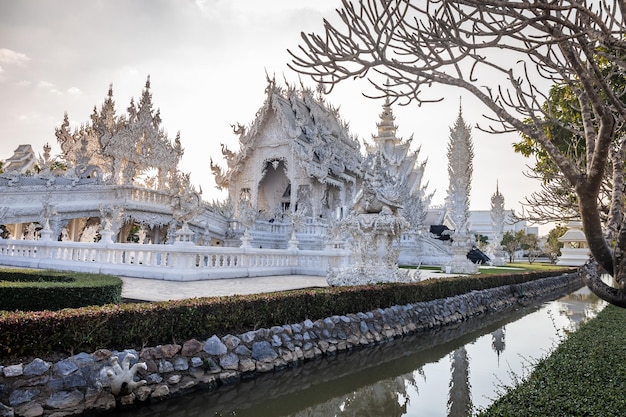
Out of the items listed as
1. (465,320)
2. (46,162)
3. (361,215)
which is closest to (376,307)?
(361,215)

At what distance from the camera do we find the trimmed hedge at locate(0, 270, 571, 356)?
180 inches

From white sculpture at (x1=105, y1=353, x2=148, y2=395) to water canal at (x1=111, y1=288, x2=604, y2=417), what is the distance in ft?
0.80

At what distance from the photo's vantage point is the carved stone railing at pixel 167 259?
37.9 ft

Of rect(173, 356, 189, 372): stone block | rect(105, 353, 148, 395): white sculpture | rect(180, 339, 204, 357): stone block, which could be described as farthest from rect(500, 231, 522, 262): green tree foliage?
rect(105, 353, 148, 395): white sculpture

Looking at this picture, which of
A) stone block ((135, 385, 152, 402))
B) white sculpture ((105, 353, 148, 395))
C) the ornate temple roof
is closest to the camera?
white sculpture ((105, 353, 148, 395))

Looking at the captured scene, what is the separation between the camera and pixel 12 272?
916 centimetres

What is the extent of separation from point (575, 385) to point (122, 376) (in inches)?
180

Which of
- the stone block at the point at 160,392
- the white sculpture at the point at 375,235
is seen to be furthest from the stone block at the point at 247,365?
the white sculpture at the point at 375,235

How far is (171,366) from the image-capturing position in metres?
5.45

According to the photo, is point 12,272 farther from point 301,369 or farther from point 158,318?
point 301,369

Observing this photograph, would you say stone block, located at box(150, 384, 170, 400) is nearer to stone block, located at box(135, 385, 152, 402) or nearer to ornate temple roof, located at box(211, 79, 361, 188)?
stone block, located at box(135, 385, 152, 402)

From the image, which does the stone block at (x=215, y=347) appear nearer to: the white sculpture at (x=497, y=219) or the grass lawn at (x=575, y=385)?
the grass lawn at (x=575, y=385)

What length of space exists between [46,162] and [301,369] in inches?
779

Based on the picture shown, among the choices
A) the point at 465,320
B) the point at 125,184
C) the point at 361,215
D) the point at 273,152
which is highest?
the point at 273,152
